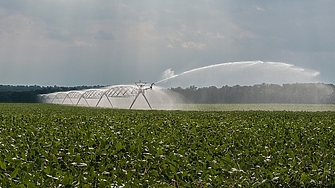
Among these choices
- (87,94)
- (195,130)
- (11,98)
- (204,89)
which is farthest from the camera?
(11,98)

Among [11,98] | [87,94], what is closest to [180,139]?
[87,94]

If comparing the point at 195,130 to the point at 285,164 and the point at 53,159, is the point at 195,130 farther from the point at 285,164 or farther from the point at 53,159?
the point at 53,159

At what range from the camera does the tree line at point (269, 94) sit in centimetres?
8525

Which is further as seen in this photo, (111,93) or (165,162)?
(111,93)

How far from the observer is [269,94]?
9300 cm

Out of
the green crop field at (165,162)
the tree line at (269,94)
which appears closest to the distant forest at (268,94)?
the tree line at (269,94)

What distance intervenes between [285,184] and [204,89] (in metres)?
92.7

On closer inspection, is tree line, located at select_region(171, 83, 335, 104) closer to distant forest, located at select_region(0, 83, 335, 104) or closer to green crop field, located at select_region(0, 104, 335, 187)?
distant forest, located at select_region(0, 83, 335, 104)

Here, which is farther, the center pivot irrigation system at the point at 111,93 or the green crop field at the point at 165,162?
the center pivot irrigation system at the point at 111,93

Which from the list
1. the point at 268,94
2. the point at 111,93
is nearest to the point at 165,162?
the point at 111,93

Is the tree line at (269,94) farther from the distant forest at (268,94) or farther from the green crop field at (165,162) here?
the green crop field at (165,162)

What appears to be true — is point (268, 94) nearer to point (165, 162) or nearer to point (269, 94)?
point (269, 94)

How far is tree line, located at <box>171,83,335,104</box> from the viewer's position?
85.2m

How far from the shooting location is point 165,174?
7.91 metres
